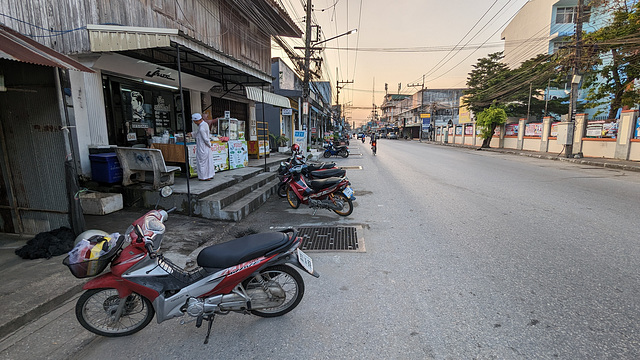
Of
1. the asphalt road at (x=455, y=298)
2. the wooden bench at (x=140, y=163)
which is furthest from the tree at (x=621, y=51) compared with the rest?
the wooden bench at (x=140, y=163)

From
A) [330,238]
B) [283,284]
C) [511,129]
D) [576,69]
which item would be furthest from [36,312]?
[511,129]

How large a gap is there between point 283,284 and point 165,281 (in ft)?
3.39

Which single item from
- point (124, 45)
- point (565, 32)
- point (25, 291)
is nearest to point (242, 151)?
point (124, 45)

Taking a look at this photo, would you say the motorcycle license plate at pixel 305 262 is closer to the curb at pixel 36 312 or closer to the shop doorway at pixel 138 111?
the curb at pixel 36 312

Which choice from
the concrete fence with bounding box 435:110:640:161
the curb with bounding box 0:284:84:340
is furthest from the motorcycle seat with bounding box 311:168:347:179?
the concrete fence with bounding box 435:110:640:161

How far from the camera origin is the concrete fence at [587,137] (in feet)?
48.4

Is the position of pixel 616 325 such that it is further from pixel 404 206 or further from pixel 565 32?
pixel 565 32

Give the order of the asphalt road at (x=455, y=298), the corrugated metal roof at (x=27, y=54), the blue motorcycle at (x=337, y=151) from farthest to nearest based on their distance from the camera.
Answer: the blue motorcycle at (x=337, y=151), the corrugated metal roof at (x=27, y=54), the asphalt road at (x=455, y=298)

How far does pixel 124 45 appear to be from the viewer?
4891 millimetres

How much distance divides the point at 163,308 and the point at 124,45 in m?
4.37

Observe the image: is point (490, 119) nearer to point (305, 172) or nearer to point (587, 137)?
point (587, 137)

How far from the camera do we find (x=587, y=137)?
17.6 m

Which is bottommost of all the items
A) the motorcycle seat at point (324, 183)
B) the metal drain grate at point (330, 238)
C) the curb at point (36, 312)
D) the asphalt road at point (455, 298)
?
the metal drain grate at point (330, 238)

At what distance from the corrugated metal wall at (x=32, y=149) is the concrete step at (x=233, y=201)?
210cm
